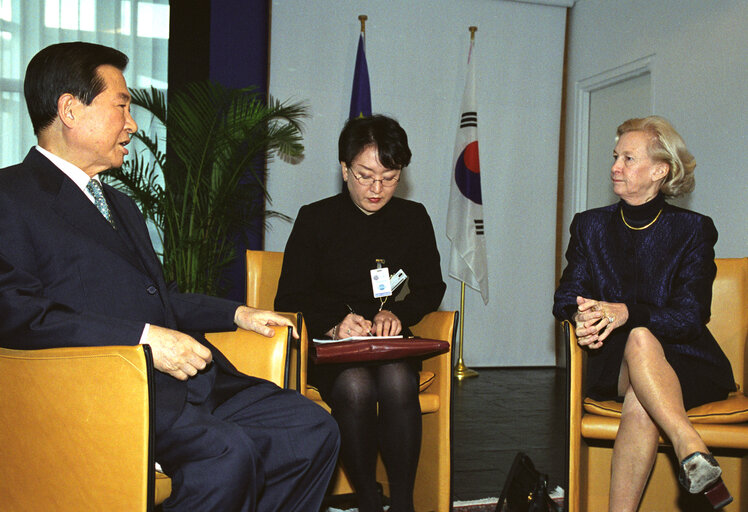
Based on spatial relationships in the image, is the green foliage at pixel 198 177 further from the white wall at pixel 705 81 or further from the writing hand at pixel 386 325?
the white wall at pixel 705 81

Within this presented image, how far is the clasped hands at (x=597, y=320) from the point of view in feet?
7.34

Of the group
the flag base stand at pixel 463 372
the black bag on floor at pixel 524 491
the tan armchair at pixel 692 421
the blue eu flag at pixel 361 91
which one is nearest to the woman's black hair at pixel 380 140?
the tan armchair at pixel 692 421

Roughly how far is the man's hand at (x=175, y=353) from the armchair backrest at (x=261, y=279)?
1.24 meters

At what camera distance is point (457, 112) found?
5742mm

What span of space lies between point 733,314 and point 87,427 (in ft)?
7.28

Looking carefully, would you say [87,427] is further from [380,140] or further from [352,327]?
[380,140]

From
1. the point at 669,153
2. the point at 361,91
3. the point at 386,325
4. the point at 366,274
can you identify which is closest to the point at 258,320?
the point at 386,325

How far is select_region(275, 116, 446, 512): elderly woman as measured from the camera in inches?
86.2

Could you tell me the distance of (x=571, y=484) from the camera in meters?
2.19

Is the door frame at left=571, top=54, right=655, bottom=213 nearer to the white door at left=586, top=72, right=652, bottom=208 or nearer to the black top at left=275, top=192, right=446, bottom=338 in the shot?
the white door at left=586, top=72, right=652, bottom=208

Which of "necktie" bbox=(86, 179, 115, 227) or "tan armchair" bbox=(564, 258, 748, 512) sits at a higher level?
"necktie" bbox=(86, 179, 115, 227)

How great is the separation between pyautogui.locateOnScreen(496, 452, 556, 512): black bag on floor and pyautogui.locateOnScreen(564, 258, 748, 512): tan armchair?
0.27m

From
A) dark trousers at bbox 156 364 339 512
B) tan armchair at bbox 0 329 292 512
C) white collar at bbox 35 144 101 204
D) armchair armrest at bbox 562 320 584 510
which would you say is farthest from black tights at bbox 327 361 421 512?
white collar at bbox 35 144 101 204

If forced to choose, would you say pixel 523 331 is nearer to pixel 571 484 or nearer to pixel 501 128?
pixel 501 128
